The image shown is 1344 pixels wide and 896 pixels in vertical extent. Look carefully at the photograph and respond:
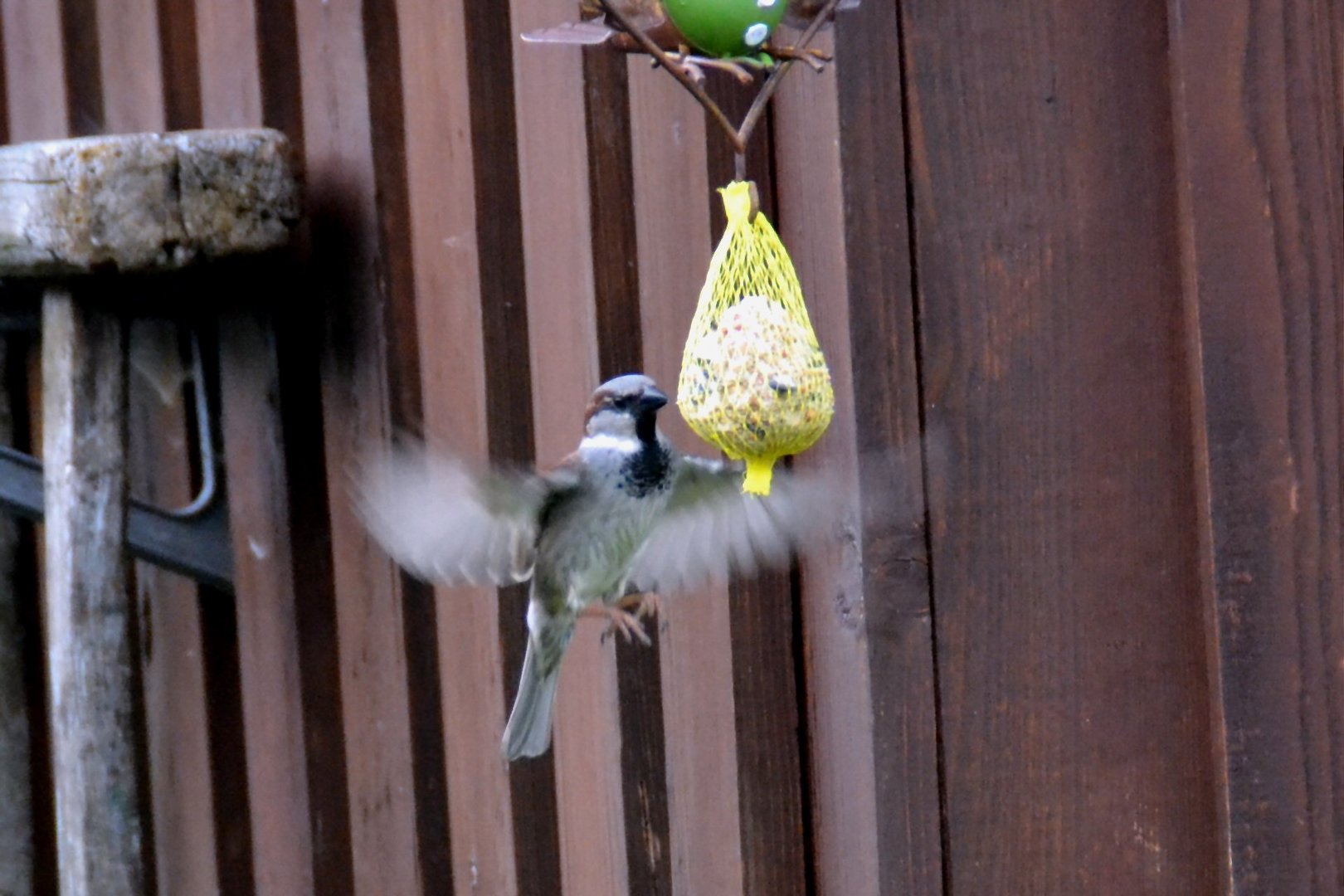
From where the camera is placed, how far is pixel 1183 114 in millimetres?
1574

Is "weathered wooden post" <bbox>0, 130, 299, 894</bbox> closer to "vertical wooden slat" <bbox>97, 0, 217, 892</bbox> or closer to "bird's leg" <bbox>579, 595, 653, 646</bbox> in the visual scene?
"vertical wooden slat" <bbox>97, 0, 217, 892</bbox>

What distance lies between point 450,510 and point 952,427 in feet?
1.81

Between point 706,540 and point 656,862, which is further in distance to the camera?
point 656,862

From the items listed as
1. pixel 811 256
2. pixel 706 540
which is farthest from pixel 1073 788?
pixel 811 256

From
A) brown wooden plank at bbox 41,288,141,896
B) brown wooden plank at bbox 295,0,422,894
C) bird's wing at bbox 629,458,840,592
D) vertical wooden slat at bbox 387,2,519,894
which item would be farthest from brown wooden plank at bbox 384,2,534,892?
brown wooden plank at bbox 41,288,141,896

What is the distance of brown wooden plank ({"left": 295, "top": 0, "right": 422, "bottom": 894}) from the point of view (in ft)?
8.38

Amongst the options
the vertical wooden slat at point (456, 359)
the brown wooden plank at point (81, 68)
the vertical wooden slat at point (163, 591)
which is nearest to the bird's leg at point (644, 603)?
the vertical wooden slat at point (456, 359)

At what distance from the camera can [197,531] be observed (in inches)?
117

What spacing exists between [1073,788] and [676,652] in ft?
1.79

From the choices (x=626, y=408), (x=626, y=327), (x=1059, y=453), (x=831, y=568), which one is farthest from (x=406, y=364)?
(x=1059, y=453)

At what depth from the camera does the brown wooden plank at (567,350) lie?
2.12 m

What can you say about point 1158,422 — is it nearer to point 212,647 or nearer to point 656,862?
point 656,862

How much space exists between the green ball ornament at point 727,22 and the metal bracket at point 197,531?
6.40 ft

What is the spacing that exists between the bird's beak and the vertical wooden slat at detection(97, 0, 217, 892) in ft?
5.56
